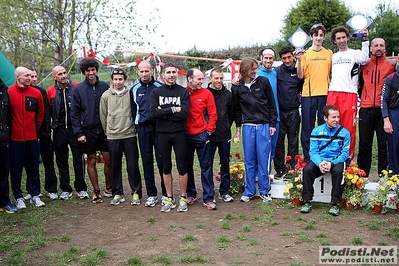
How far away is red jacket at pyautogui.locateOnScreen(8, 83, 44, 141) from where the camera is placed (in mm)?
6219

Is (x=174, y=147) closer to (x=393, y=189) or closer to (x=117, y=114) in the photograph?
(x=117, y=114)

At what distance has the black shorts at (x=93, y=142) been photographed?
21.0ft

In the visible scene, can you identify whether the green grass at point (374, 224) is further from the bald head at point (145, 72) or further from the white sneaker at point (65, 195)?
the white sneaker at point (65, 195)

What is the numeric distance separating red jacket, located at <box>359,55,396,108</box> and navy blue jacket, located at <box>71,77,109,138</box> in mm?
3925

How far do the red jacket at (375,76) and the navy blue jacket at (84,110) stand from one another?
12.9 ft

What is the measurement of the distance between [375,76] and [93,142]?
166 inches

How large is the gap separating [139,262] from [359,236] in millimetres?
2367

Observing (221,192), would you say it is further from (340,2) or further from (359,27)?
(340,2)

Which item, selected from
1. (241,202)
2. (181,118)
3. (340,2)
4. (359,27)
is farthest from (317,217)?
(340,2)

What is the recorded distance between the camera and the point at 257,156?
6230mm

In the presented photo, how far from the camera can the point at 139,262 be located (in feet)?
13.7

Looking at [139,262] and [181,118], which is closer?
[139,262]

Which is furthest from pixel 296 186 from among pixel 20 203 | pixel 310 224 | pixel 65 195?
pixel 20 203

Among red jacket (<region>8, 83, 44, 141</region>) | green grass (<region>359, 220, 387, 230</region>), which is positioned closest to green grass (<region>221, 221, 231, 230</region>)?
green grass (<region>359, 220, 387, 230</region>)
